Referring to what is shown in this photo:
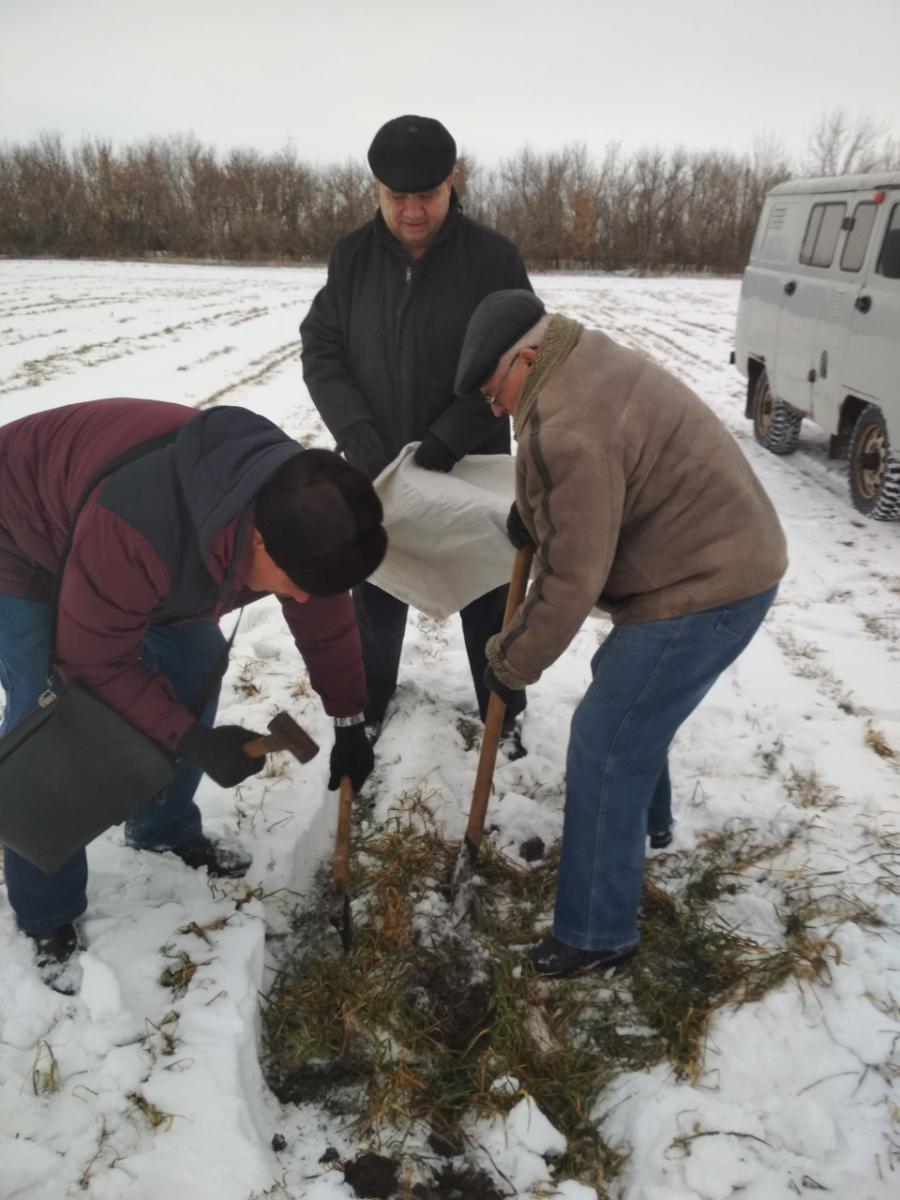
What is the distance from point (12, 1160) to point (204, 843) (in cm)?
94

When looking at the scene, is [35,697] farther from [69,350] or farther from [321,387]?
[69,350]

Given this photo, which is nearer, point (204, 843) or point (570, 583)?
point (570, 583)

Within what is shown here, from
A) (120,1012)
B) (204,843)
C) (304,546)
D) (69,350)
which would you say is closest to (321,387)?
(304,546)

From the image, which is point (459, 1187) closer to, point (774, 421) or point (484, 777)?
point (484, 777)

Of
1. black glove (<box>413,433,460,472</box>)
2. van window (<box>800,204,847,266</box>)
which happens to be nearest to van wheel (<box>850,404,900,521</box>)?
van window (<box>800,204,847,266</box>)

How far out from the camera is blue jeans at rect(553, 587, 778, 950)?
72.1 inches

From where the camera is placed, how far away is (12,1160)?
167 centimetres

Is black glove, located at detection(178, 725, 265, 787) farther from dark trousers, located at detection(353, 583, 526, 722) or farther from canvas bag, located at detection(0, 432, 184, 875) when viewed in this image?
dark trousers, located at detection(353, 583, 526, 722)

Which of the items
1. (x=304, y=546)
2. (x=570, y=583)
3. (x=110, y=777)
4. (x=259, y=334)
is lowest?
(x=259, y=334)

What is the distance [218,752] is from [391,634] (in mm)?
1266

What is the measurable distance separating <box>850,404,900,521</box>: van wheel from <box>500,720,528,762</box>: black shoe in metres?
3.45

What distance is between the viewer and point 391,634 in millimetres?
3088

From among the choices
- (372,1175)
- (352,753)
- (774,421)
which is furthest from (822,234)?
(372,1175)

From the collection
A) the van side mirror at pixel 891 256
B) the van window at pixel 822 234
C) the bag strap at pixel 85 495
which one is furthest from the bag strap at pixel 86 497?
the van window at pixel 822 234
